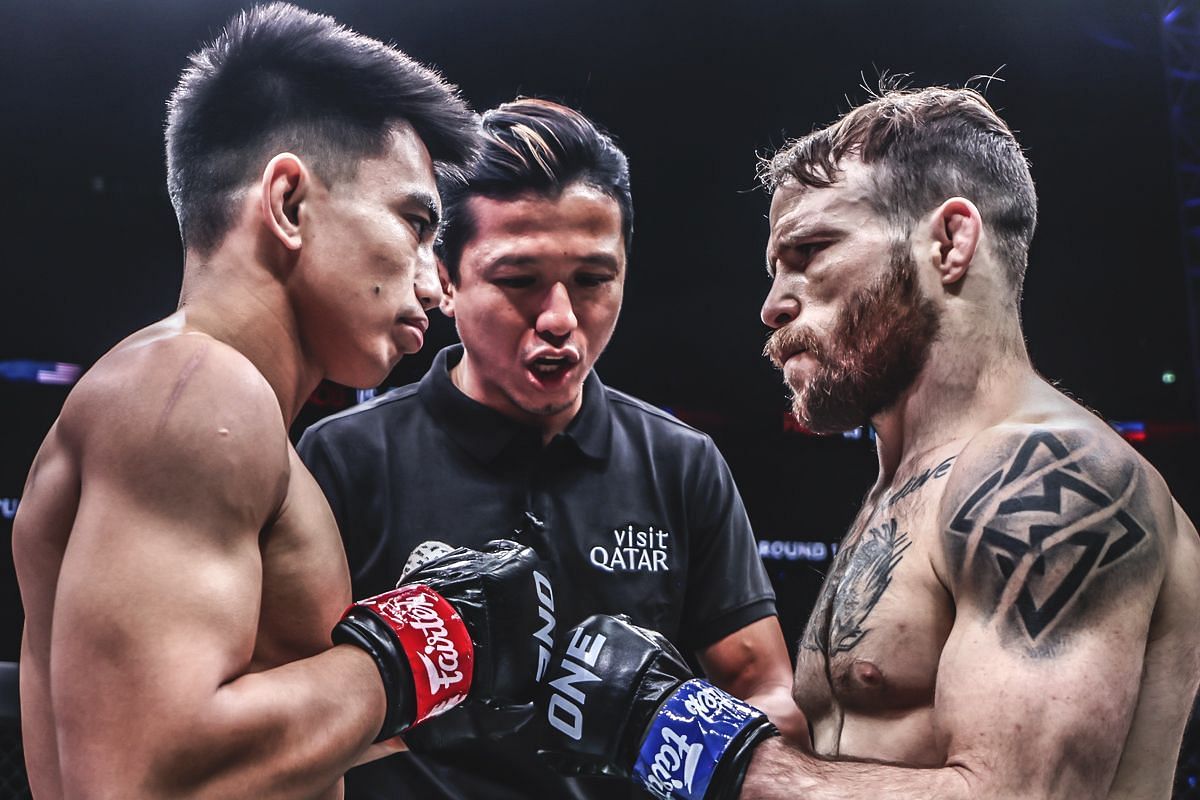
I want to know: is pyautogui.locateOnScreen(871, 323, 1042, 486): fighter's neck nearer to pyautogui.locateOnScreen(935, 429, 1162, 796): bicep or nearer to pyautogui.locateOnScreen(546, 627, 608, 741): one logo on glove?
pyautogui.locateOnScreen(935, 429, 1162, 796): bicep

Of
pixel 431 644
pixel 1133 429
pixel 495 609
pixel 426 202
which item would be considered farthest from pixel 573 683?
pixel 1133 429

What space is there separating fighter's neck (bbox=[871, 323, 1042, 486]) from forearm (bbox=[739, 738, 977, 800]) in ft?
1.60

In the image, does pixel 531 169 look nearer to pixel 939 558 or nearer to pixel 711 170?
pixel 939 558

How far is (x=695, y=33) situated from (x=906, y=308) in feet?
13.7

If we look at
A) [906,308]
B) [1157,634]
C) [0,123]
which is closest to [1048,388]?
[906,308]

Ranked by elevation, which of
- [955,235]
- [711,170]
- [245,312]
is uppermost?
[711,170]

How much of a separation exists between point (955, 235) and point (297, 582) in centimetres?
108

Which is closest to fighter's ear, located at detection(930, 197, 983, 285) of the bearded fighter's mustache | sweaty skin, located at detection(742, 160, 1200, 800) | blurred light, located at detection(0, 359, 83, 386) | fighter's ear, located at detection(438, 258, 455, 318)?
sweaty skin, located at detection(742, 160, 1200, 800)

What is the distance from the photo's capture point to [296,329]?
1487 mm

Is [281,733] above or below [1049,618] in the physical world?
below

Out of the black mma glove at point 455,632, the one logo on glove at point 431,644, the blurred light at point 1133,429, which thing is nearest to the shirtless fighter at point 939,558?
the black mma glove at point 455,632

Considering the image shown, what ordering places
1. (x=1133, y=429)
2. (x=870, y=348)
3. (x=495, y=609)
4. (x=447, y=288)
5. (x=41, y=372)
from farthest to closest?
1. (x=1133, y=429)
2. (x=41, y=372)
3. (x=447, y=288)
4. (x=870, y=348)
5. (x=495, y=609)

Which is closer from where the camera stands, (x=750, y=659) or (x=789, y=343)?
(x=789, y=343)

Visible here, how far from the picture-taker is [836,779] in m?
1.33
